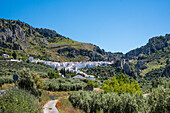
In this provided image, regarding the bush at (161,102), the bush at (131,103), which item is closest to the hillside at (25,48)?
the bush at (131,103)

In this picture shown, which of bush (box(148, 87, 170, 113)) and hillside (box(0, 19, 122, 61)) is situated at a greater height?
hillside (box(0, 19, 122, 61))

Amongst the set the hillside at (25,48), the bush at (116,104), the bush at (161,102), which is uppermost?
the hillside at (25,48)

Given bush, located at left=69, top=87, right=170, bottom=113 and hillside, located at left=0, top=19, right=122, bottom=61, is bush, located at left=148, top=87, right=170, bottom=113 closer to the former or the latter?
bush, located at left=69, top=87, right=170, bottom=113

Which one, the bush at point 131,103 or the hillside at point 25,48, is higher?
the hillside at point 25,48

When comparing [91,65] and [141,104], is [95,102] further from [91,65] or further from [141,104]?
[91,65]

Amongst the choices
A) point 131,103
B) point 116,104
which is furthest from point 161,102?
point 116,104

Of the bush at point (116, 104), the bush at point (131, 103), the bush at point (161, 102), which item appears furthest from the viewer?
the bush at point (116, 104)

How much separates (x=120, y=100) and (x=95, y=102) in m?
5.13

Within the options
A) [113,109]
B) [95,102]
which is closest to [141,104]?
[113,109]

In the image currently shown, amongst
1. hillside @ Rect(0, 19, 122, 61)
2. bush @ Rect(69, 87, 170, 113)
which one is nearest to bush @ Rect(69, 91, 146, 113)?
bush @ Rect(69, 87, 170, 113)

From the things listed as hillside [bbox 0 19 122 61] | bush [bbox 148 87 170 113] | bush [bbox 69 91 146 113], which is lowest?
bush [bbox 69 91 146 113]

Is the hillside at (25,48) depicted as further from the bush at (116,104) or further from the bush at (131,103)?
the bush at (131,103)

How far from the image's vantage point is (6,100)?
343 inches

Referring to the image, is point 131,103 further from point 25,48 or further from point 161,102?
point 25,48
